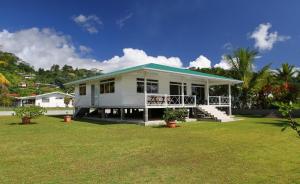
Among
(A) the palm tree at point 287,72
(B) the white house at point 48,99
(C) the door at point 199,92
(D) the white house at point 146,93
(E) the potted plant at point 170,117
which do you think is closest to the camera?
(E) the potted plant at point 170,117

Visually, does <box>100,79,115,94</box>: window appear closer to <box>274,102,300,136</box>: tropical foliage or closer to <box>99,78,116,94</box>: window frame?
<box>99,78,116,94</box>: window frame

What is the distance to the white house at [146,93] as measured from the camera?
17.8 m

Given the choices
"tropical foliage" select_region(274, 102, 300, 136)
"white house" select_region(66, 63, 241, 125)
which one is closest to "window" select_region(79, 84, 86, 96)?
"white house" select_region(66, 63, 241, 125)

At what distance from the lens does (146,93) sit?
1673 cm

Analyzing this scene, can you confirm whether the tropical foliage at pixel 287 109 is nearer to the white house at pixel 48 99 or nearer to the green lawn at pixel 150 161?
the green lawn at pixel 150 161

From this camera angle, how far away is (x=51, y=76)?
9944cm

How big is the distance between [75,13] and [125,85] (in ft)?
33.4

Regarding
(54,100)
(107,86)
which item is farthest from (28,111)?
(54,100)

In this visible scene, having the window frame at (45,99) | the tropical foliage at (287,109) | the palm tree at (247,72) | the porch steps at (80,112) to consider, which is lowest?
the porch steps at (80,112)

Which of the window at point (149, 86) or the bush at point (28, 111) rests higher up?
the window at point (149, 86)

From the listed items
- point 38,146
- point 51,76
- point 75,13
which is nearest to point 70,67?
point 51,76

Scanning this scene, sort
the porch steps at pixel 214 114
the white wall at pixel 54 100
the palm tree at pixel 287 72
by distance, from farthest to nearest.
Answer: the white wall at pixel 54 100
the palm tree at pixel 287 72
the porch steps at pixel 214 114

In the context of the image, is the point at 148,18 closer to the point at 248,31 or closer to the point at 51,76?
the point at 248,31

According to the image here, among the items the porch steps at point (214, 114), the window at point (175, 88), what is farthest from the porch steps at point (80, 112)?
the porch steps at point (214, 114)
